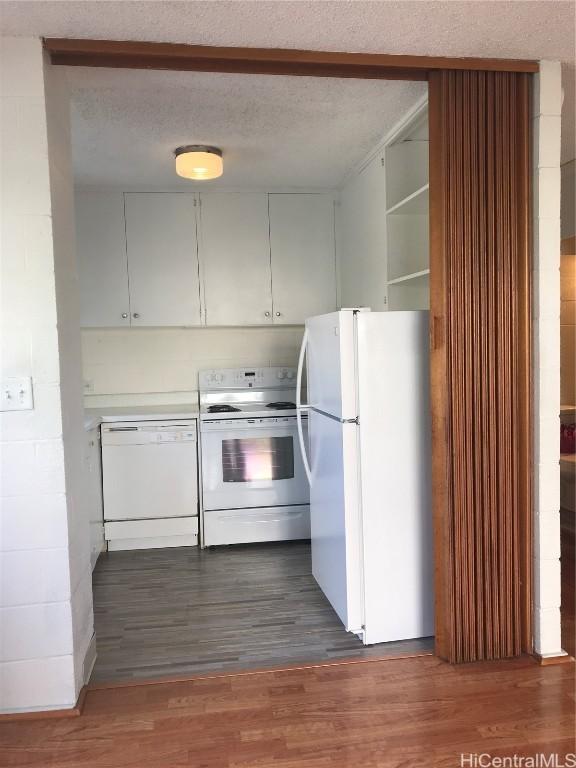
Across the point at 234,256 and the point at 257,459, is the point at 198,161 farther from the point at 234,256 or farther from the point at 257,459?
the point at 257,459

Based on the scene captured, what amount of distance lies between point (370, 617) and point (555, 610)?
29.9 inches

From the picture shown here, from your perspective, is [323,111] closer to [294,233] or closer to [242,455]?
[294,233]

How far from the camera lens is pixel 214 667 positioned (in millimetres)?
2525

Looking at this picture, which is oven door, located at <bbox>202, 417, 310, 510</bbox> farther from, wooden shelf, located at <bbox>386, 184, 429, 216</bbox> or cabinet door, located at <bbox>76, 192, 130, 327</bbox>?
wooden shelf, located at <bbox>386, 184, 429, 216</bbox>

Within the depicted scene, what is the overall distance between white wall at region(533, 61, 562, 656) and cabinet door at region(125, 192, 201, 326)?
2496mm

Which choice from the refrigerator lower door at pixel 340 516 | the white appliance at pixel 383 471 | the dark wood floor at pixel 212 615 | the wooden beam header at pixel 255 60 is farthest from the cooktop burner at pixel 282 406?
the wooden beam header at pixel 255 60

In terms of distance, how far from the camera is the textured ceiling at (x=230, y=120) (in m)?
2.58

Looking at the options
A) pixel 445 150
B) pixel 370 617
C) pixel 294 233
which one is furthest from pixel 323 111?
pixel 370 617

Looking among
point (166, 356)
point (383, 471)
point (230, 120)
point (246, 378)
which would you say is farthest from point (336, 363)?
point (166, 356)

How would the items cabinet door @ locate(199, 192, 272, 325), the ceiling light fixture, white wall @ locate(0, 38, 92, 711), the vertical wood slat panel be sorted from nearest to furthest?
1. white wall @ locate(0, 38, 92, 711)
2. the vertical wood slat panel
3. the ceiling light fixture
4. cabinet door @ locate(199, 192, 272, 325)

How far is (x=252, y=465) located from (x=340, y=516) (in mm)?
1455

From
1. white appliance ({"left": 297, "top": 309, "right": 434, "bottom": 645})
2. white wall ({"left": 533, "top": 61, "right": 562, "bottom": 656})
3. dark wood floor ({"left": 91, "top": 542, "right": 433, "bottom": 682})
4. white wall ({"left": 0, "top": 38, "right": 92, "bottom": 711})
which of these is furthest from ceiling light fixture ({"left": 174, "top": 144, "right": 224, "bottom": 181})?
dark wood floor ({"left": 91, "top": 542, "right": 433, "bottom": 682})

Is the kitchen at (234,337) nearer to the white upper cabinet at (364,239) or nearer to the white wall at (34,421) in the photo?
the white upper cabinet at (364,239)

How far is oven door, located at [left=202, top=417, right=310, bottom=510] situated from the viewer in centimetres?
406
